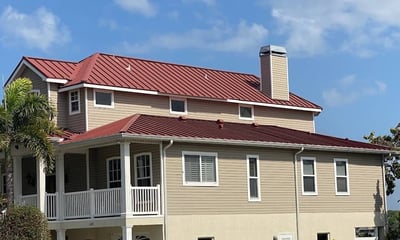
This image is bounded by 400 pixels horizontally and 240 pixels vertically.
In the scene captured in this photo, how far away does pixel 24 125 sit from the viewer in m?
28.7

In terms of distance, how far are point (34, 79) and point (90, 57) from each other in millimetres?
3223

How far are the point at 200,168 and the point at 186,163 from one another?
0.69m

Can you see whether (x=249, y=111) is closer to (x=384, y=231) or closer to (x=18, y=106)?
(x=384, y=231)

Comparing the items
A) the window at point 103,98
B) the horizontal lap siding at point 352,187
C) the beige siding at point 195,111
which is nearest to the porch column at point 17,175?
the beige siding at point 195,111

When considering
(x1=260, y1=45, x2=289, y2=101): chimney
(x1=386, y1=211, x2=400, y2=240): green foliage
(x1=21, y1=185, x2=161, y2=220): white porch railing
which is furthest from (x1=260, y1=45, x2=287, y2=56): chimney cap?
(x1=21, y1=185, x2=161, y2=220): white porch railing

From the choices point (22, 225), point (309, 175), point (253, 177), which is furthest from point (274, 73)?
point (22, 225)

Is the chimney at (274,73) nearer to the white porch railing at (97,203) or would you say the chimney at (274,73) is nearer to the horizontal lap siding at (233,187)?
the horizontal lap siding at (233,187)

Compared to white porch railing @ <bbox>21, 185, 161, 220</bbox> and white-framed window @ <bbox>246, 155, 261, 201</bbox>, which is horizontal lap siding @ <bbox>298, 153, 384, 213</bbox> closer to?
white-framed window @ <bbox>246, 155, 261, 201</bbox>

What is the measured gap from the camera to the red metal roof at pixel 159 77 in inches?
1339

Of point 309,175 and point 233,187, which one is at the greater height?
point 309,175

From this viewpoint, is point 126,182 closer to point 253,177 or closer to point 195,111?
point 253,177

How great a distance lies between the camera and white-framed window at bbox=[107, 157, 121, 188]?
1222 inches

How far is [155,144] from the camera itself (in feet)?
93.7

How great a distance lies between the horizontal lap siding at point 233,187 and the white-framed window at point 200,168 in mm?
188
